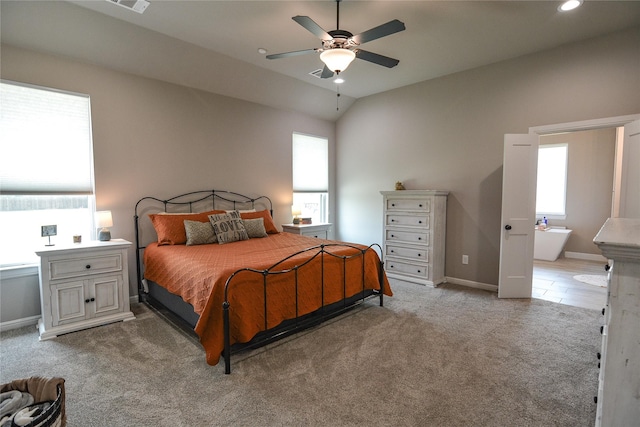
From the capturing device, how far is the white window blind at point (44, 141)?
308 cm

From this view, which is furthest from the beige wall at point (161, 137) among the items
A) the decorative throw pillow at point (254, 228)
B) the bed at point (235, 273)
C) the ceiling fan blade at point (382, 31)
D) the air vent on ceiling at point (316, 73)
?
the ceiling fan blade at point (382, 31)

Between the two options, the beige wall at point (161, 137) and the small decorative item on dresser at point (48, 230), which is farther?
the beige wall at point (161, 137)

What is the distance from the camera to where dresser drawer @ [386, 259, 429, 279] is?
180 inches

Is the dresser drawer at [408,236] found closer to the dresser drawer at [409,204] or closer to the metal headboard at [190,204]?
the dresser drawer at [409,204]

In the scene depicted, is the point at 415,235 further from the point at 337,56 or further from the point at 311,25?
the point at 311,25

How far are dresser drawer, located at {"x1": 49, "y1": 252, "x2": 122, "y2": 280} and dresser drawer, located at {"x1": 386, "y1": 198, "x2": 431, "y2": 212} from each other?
3.61m

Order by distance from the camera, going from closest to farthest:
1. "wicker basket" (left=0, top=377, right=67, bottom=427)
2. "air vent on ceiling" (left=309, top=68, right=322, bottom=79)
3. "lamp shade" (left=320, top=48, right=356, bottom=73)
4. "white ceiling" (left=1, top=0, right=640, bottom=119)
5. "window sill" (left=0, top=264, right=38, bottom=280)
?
"wicker basket" (left=0, top=377, right=67, bottom=427) < "lamp shade" (left=320, top=48, right=356, bottom=73) < "white ceiling" (left=1, top=0, right=640, bottom=119) < "window sill" (left=0, top=264, right=38, bottom=280) < "air vent on ceiling" (left=309, top=68, right=322, bottom=79)

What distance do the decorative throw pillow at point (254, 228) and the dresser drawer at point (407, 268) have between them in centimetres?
201

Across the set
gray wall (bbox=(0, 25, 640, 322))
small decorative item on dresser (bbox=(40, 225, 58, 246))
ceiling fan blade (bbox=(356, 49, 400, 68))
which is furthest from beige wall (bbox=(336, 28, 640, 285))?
small decorative item on dresser (bbox=(40, 225, 58, 246))

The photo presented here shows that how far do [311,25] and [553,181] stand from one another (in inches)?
266

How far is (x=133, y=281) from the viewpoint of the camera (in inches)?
154

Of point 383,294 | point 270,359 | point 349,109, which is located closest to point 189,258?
point 270,359

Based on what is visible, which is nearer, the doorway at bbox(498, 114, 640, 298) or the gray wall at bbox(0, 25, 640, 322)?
the gray wall at bbox(0, 25, 640, 322)

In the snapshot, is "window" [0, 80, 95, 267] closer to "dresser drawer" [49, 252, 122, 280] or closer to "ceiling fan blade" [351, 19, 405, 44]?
"dresser drawer" [49, 252, 122, 280]
